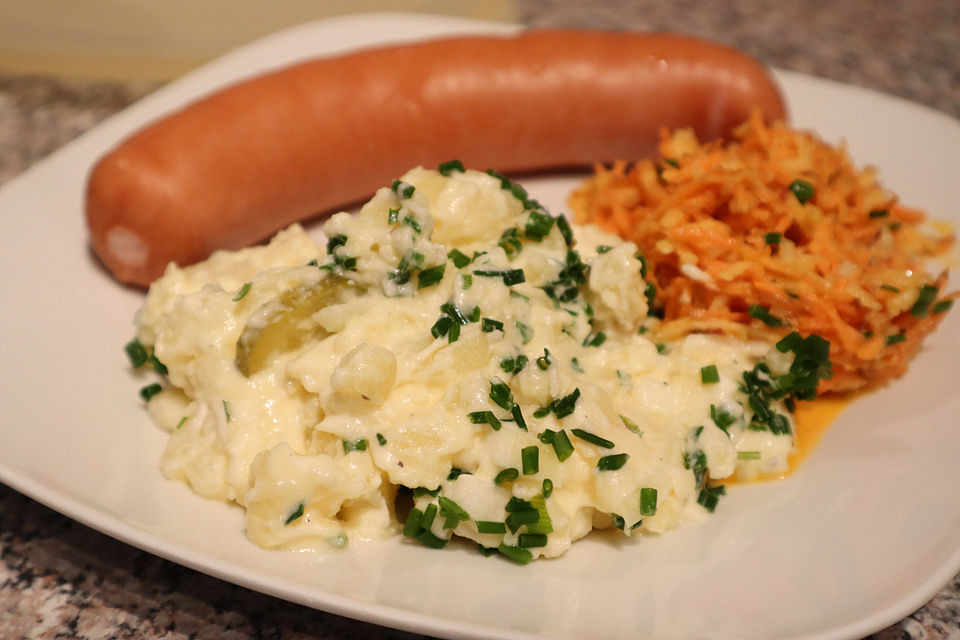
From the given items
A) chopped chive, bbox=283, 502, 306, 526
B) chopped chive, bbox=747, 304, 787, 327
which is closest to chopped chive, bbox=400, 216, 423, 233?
chopped chive, bbox=283, 502, 306, 526

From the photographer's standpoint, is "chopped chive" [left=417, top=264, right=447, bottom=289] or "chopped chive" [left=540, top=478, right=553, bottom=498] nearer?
"chopped chive" [left=540, top=478, right=553, bottom=498]

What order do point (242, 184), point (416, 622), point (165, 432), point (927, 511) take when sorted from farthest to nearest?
point (242, 184), point (165, 432), point (927, 511), point (416, 622)

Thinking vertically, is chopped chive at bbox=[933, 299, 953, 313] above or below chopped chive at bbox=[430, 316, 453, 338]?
below

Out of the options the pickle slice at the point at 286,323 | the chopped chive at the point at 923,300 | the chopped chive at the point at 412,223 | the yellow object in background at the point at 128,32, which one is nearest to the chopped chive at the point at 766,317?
the chopped chive at the point at 923,300

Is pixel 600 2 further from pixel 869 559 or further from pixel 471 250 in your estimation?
pixel 869 559

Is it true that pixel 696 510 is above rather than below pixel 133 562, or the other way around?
above

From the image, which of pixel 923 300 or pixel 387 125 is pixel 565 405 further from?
pixel 387 125

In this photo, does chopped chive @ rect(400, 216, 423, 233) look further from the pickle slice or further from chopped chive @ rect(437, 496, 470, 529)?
chopped chive @ rect(437, 496, 470, 529)

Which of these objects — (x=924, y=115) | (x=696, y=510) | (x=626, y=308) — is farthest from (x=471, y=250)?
(x=924, y=115)
